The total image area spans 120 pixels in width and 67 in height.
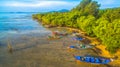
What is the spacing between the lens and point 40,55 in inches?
1565

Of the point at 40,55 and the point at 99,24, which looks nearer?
the point at 40,55

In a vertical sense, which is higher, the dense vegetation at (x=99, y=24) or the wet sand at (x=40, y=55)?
the dense vegetation at (x=99, y=24)

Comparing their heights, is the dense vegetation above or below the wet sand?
above

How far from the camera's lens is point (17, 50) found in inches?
1694

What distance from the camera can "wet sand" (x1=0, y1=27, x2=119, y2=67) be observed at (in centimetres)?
3441

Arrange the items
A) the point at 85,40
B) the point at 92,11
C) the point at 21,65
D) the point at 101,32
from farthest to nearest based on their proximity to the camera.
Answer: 1. the point at 92,11
2. the point at 85,40
3. the point at 101,32
4. the point at 21,65

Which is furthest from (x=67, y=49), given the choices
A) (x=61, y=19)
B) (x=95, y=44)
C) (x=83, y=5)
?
(x=83, y=5)

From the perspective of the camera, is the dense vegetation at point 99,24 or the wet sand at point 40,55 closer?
the wet sand at point 40,55

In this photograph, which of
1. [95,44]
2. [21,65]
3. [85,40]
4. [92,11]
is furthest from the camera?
[92,11]

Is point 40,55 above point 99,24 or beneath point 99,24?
beneath

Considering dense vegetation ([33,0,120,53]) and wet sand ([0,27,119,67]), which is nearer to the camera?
wet sand ([0,27,119,67])

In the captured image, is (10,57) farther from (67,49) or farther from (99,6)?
(99,6)

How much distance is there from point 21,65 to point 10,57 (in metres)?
5.17

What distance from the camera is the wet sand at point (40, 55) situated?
34.4m
